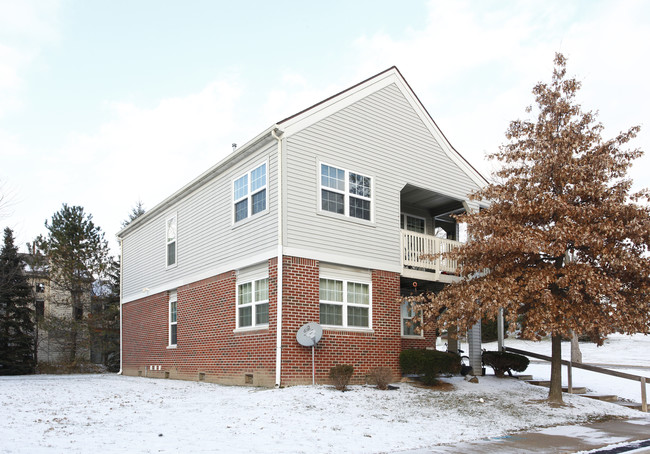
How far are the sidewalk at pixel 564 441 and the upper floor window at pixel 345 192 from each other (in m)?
7.42

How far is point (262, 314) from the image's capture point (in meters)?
15.1

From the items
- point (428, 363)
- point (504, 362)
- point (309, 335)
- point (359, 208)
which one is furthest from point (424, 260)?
point (309, 335)

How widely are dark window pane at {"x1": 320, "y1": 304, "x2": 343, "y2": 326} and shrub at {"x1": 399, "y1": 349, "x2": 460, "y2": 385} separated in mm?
2181

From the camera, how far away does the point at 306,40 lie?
1695 cm

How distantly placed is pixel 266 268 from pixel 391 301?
12.6 ft

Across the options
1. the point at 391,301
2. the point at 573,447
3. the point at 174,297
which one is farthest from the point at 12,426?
the point at 174,297

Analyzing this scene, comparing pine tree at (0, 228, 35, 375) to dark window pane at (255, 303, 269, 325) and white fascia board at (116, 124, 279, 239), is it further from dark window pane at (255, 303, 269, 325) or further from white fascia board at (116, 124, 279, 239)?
dark window pane at (255, 303, 269, 325)

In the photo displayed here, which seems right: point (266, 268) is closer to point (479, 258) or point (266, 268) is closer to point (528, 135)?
point (479, 258)

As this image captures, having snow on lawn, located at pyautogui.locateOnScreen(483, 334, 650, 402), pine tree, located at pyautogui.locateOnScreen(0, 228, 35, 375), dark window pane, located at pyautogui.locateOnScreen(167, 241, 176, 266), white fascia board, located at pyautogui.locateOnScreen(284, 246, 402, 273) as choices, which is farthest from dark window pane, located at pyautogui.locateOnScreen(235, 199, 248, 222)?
pine tree, located at pyautogui.locateOnScreen(0, 228, 35, 375)

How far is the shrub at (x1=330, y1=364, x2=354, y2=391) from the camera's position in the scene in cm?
1329

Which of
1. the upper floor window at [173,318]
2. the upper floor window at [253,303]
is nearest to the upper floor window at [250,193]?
the upper floor window at [253,303]

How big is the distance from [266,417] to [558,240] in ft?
25.9

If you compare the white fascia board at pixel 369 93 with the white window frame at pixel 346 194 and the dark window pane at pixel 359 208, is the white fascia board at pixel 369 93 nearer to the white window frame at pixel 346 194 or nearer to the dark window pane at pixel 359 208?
the white window frame at pixel 346 194

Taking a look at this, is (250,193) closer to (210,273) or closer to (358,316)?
(210,273)
